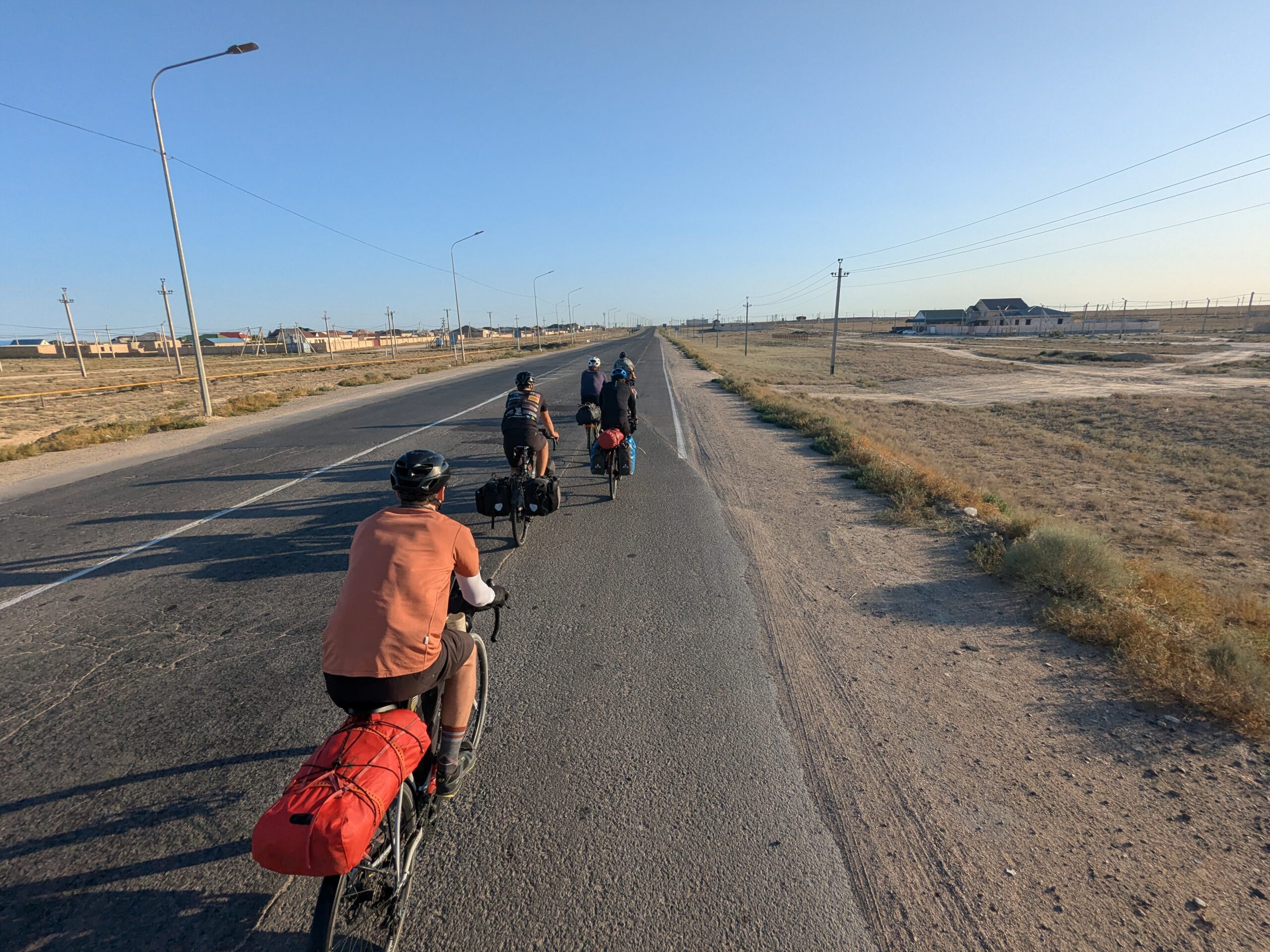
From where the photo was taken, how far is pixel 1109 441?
19.1m

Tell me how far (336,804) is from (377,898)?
775 millimetres

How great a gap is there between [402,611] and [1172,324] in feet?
484

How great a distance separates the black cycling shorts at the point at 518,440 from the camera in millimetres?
6809

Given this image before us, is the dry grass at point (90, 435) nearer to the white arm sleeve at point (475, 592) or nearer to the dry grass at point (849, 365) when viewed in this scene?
the white arm sleeve at point (475, 592)

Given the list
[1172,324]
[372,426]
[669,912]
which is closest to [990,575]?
[669,912]

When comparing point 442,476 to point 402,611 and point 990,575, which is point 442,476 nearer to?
point 402,611

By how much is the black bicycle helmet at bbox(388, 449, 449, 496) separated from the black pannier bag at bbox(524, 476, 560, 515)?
333 centimetres

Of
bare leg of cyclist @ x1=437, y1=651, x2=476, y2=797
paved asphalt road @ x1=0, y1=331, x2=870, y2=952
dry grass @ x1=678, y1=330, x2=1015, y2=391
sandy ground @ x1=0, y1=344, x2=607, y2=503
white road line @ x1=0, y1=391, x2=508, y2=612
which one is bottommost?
dry grass @ x1=678, y1=330, x2=1015, y2=391

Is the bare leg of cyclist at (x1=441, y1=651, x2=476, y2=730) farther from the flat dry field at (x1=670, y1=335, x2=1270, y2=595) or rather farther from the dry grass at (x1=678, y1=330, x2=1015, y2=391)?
the dry grass at (x1=678, y1=330, x2=1015, y2=391)

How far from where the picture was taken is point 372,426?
1534 centimetres

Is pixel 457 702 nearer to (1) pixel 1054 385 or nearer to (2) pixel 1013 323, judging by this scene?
(1) pixel 1054 385

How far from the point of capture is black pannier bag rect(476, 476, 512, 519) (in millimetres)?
6121

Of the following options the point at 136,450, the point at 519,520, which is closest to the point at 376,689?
the point at 519,520

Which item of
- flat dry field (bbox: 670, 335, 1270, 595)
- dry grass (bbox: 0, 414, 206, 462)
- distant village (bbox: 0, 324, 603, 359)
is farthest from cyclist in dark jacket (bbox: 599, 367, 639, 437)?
distant village (bbox: 0, 324, 603, 359)
